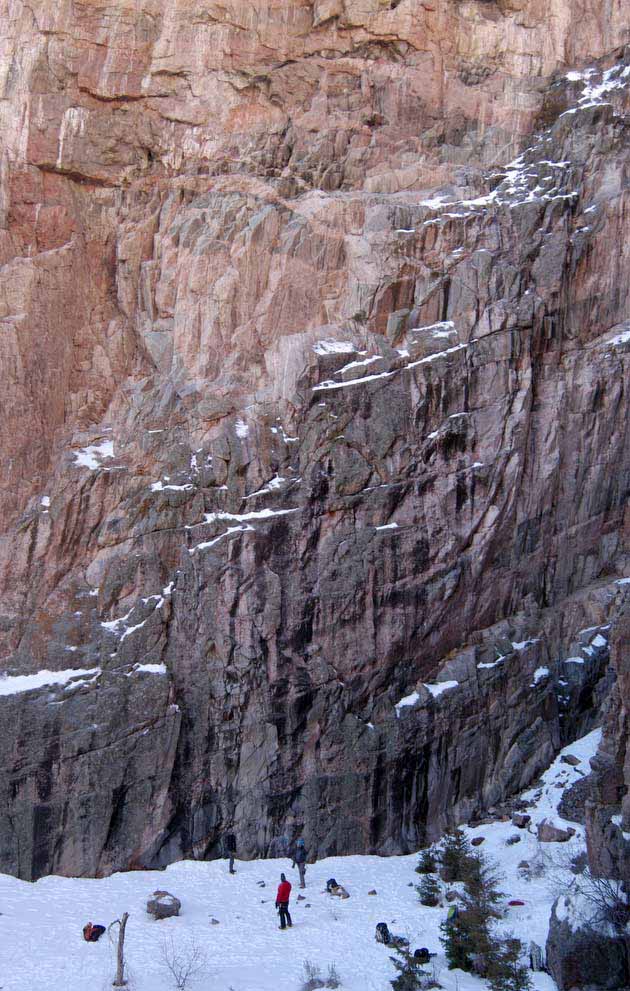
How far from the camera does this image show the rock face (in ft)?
82.5

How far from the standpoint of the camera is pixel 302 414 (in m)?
26.7

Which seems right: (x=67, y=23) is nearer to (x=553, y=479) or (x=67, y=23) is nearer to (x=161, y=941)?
(x=553, y=479)

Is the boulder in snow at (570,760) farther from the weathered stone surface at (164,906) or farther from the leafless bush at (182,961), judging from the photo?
the leafless bush at (182,961)

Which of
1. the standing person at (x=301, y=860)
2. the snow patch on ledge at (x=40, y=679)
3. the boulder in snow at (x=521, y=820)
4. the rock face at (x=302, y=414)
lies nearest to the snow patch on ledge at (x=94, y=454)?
the rock face at (x=302, y=414)

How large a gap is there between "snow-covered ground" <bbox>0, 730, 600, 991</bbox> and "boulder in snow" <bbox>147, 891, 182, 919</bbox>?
194mm

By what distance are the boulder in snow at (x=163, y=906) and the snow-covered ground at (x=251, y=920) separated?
0.19 m

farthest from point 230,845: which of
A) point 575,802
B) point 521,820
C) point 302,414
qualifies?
point 302,414

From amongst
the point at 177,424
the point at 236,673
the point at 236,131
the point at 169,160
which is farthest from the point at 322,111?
the point at 236,673

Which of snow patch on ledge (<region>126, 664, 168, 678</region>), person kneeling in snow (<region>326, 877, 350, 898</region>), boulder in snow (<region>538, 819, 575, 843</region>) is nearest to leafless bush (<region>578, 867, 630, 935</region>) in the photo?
boulder in snow (<region>538, 819, 575, 843</region>)

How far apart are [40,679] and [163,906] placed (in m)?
6.35

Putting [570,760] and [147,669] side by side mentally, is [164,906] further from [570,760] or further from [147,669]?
[570,760]

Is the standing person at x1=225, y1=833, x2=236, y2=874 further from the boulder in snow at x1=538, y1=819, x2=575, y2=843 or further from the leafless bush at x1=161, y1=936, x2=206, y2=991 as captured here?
the boulder in snow at x1=538, y1=819, x2=575, y2=843

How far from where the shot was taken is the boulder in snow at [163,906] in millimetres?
20875

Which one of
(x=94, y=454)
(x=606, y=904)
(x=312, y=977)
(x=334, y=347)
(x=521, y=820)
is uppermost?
(x=334, y=347)
